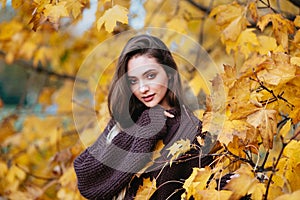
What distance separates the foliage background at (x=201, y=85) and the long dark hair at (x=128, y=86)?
109 mm

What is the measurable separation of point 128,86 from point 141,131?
141 millimetres

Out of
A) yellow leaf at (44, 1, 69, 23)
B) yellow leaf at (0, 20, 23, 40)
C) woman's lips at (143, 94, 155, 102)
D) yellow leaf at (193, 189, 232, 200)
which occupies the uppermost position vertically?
yellow leaf at (44, 1, 69, 23)

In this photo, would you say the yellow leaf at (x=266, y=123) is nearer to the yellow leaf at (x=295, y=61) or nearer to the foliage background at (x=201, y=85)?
the foliage background at (x=201, y=85)

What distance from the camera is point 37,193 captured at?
9.68 feet

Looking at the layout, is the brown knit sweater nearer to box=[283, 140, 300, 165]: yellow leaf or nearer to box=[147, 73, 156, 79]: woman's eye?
box=[147, 73, 156, 79]: woman's eye

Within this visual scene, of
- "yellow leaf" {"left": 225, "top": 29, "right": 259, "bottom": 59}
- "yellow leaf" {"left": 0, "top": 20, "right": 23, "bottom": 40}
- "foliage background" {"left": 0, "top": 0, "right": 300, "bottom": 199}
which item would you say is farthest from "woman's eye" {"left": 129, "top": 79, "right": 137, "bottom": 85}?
"yellow leaf" {"left": 0, "top": 20, "right": 23, "bottom": 40}

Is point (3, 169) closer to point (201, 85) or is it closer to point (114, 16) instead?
point (201, 85)

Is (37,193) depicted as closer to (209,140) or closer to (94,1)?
(94,1)

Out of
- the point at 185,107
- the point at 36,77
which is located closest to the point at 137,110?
the point at 185,107

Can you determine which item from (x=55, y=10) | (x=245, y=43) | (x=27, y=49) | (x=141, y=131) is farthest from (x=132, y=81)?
(x=27, y=49)

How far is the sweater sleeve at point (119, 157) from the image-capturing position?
5.14 ft

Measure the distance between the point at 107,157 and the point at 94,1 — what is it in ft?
2.52

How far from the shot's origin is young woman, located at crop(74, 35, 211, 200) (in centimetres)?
157

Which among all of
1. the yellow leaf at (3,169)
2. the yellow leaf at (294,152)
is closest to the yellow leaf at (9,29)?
the yellow leaf at (3,169)
